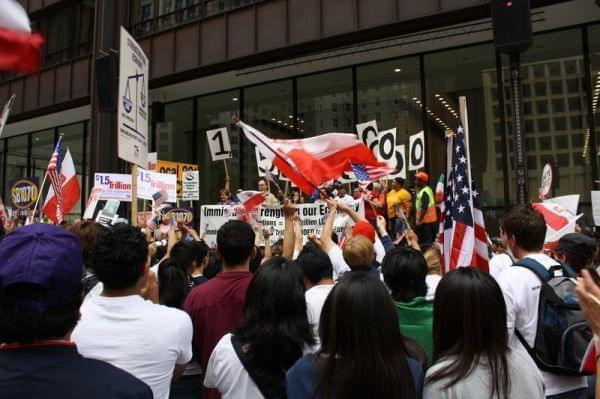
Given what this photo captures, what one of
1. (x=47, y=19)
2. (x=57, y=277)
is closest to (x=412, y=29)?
(x=57, y=277)

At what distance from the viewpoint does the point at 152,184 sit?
10312 millimetres

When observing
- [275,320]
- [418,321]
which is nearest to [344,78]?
[418,321]

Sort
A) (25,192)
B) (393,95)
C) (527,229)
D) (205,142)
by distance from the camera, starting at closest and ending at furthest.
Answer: (527,229), (25,192), (393,95), (205,142)

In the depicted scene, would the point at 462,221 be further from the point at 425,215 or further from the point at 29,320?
the point at 425,215

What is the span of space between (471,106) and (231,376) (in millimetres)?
13929

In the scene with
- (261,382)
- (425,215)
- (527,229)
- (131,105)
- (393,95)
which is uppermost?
(393,95)

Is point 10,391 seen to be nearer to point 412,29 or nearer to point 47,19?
point 412,29

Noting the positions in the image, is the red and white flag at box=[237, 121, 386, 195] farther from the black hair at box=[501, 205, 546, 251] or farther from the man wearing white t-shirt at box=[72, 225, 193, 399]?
the man wearing white t-shirt at box=[72, 225, 193, 399]

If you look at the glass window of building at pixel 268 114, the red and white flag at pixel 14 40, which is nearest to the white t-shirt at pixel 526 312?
the red and white flag at pixel 14 40

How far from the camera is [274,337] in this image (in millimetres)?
2793

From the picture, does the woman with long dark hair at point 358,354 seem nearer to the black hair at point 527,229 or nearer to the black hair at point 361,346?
the black hair at point 361,346

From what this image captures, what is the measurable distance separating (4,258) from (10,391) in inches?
16.3

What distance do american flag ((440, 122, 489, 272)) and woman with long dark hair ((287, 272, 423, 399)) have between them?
279 centimetres

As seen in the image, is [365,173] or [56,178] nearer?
[365,173]
